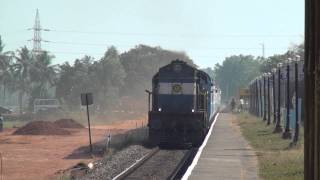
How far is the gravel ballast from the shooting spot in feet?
65.1

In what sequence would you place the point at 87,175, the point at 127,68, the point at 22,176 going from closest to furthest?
the point at 87,175 < the point at 22,176 < the point at 127,68

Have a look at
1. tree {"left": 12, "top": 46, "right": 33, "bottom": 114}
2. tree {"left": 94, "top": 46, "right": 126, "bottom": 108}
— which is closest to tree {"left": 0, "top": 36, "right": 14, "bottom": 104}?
tree {"left": 12, "top": 46, "right": 33, "bottom": 114}

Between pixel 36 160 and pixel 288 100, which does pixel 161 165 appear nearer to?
pixel 36 160

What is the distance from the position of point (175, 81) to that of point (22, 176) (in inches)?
406

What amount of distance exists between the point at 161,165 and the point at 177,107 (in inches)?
313

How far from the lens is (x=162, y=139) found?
29.7m

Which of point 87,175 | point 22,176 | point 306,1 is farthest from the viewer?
point 22,176

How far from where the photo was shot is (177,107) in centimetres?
3025

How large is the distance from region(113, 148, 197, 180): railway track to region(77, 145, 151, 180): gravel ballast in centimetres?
47

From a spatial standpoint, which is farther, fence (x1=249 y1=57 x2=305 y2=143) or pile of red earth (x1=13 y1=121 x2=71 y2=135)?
pile of red earth (x1=13 y1=121 x2=71 y2=135)

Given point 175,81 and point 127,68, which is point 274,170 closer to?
point 175,81

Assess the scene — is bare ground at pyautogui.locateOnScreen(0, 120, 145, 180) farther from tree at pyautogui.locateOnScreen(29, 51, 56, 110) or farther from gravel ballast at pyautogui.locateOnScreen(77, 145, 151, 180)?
tree at pyautogui.locateOnScreen(29, 51, 56, 110)

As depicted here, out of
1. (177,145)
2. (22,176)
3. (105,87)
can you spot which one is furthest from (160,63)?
(22,176)

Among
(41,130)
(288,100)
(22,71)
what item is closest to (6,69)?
(22,71)
